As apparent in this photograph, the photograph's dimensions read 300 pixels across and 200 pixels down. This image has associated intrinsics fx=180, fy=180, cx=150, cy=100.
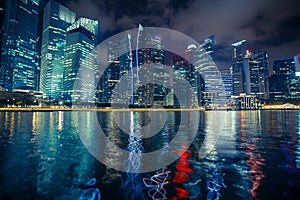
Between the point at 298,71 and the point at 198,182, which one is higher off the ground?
the point at 298,71

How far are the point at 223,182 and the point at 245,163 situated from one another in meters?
4.14

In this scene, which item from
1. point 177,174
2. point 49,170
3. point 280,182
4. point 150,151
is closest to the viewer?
point 280,182

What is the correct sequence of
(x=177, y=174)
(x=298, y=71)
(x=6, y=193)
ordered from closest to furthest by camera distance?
(x=6, y=193), (x=177, y=174), (x=298, y=71)

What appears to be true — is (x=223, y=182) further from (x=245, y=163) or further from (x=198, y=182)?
(x=245, y=163)

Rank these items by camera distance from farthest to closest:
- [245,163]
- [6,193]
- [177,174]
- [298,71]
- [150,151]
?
1. [298,71]
2. [150,151]
3. [245,163]
4. [177,174]
5. [6,193]

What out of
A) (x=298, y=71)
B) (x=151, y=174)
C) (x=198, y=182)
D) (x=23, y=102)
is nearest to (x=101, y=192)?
(x=151, y=174)

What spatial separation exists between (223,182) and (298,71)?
23140cm

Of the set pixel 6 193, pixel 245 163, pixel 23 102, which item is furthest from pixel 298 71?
pixel 23 102

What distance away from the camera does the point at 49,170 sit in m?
11.3

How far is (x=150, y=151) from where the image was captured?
53.9 ft

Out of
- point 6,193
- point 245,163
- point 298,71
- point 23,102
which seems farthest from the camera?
point 298,71

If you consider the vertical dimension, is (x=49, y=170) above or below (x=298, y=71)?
below

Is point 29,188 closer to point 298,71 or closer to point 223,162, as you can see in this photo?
point 223,162

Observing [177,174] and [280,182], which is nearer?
[280,182]
